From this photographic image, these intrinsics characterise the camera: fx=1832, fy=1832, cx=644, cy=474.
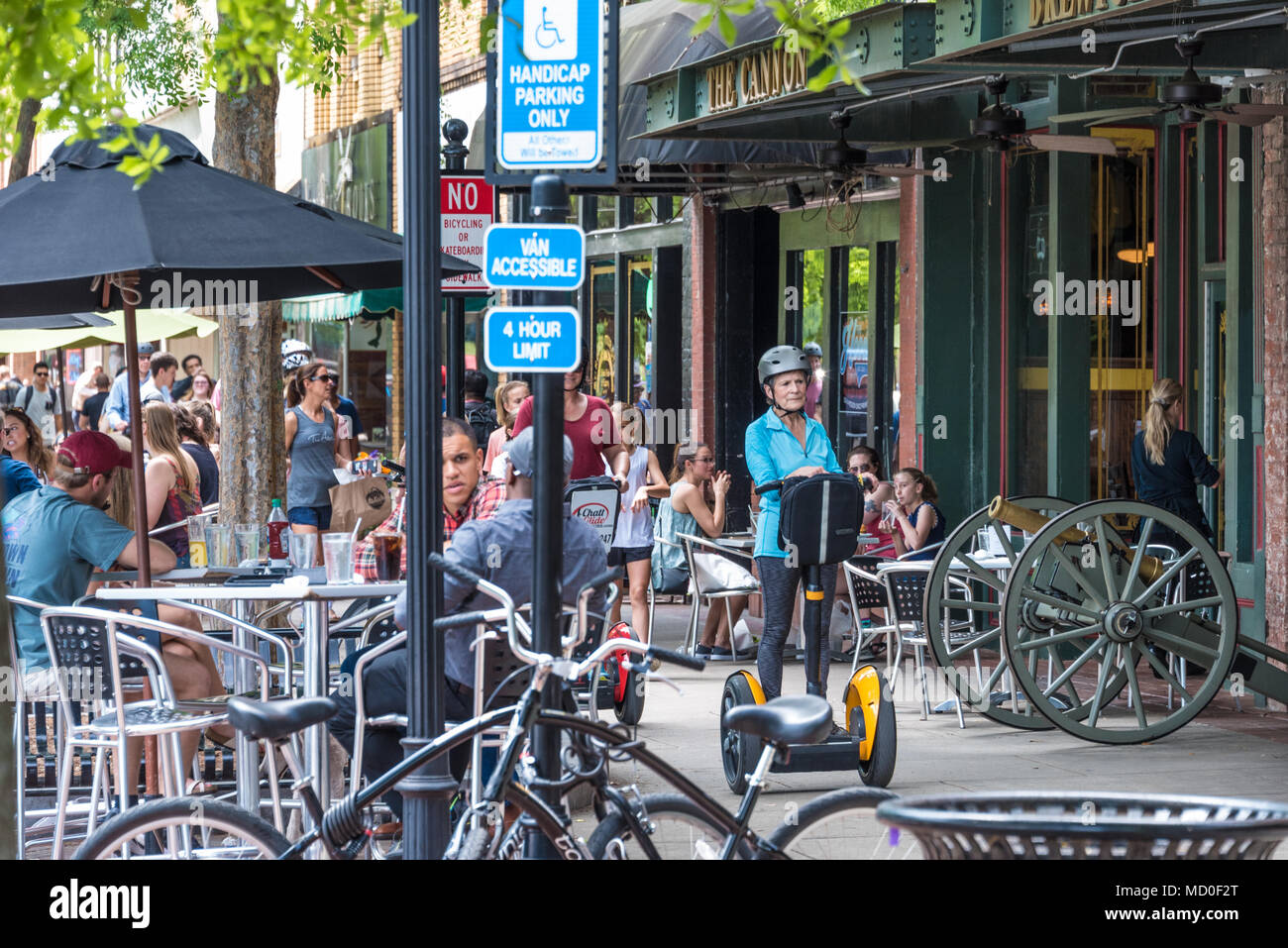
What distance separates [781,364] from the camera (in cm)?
830

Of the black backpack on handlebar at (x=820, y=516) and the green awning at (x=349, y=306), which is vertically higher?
Answer: the green awning at (x=349, y=306)

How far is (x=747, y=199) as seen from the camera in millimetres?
16984

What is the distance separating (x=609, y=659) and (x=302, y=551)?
1360 millimetres

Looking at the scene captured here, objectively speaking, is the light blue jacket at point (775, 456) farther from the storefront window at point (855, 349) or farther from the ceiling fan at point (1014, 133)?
the storefront window at point (855, 349)

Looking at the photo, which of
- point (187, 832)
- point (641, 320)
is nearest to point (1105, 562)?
point (187, 832)

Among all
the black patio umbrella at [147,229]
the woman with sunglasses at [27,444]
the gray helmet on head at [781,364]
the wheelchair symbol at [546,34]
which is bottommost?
the woman with sunglasses at [27,444]

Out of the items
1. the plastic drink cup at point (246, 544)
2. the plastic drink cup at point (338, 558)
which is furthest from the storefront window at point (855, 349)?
the plastic drink cup at point (338, 558)

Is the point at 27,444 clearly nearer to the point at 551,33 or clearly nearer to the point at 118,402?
the point at 551,33

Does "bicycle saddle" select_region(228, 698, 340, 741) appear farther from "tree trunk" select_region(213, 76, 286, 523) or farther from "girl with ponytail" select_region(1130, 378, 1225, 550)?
"tree trunk" select_region(213, 76, 286, 523)

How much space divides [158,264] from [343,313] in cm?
1756

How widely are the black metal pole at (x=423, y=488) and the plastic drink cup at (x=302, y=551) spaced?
9.20 feet

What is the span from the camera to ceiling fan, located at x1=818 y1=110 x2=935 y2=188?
1106cm

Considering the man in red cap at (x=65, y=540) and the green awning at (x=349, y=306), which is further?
the green awning at (x=349, y=306)

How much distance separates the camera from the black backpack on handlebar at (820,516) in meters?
7.49
